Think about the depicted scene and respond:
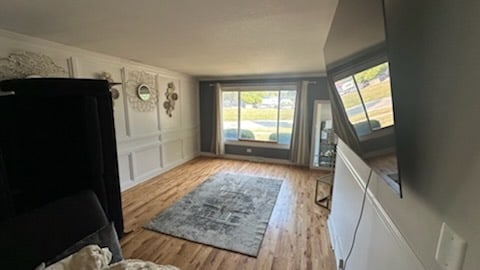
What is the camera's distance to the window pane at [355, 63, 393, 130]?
Result: 676 millimetres

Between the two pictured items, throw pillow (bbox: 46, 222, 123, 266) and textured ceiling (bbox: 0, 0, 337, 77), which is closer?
throw pillow (bbox: 46, 222, 123, 266)

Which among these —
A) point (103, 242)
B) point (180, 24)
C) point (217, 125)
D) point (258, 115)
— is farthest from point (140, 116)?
point (103, 242)

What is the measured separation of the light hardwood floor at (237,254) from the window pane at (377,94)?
5.92 ft

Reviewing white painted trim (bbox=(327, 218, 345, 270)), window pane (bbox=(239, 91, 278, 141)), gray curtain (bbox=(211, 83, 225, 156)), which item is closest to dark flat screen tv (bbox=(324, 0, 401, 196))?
white painted trim (bbox=(327, 218, 345, 270))

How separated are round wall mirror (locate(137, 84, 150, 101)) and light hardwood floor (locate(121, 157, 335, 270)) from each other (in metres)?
1.56

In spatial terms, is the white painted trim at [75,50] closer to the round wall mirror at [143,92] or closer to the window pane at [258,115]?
the round wall mirror at [143,92]

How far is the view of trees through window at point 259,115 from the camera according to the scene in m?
5.29

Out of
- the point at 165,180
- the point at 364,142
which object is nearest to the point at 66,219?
the point at 364,142

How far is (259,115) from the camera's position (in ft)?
18.1

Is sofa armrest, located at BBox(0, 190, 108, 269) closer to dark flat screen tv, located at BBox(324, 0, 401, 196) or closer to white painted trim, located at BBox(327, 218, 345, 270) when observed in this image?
dark flat screen tv, located at BBox(324, 0, 401, 196)

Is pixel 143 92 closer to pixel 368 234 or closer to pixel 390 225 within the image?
pixel 368 234

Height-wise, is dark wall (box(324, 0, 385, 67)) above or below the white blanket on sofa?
above

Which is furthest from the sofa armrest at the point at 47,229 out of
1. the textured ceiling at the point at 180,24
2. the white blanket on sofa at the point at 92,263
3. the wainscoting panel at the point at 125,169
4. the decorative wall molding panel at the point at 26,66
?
the wainscoting panel at the point at 125,169

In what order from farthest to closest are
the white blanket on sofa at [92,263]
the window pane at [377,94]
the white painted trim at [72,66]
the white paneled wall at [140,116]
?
the white painted trim at [72,66] < the white paneled wall at [140,116] < the white blanket on sofa at [92,263] < the window pane at [377,94]
